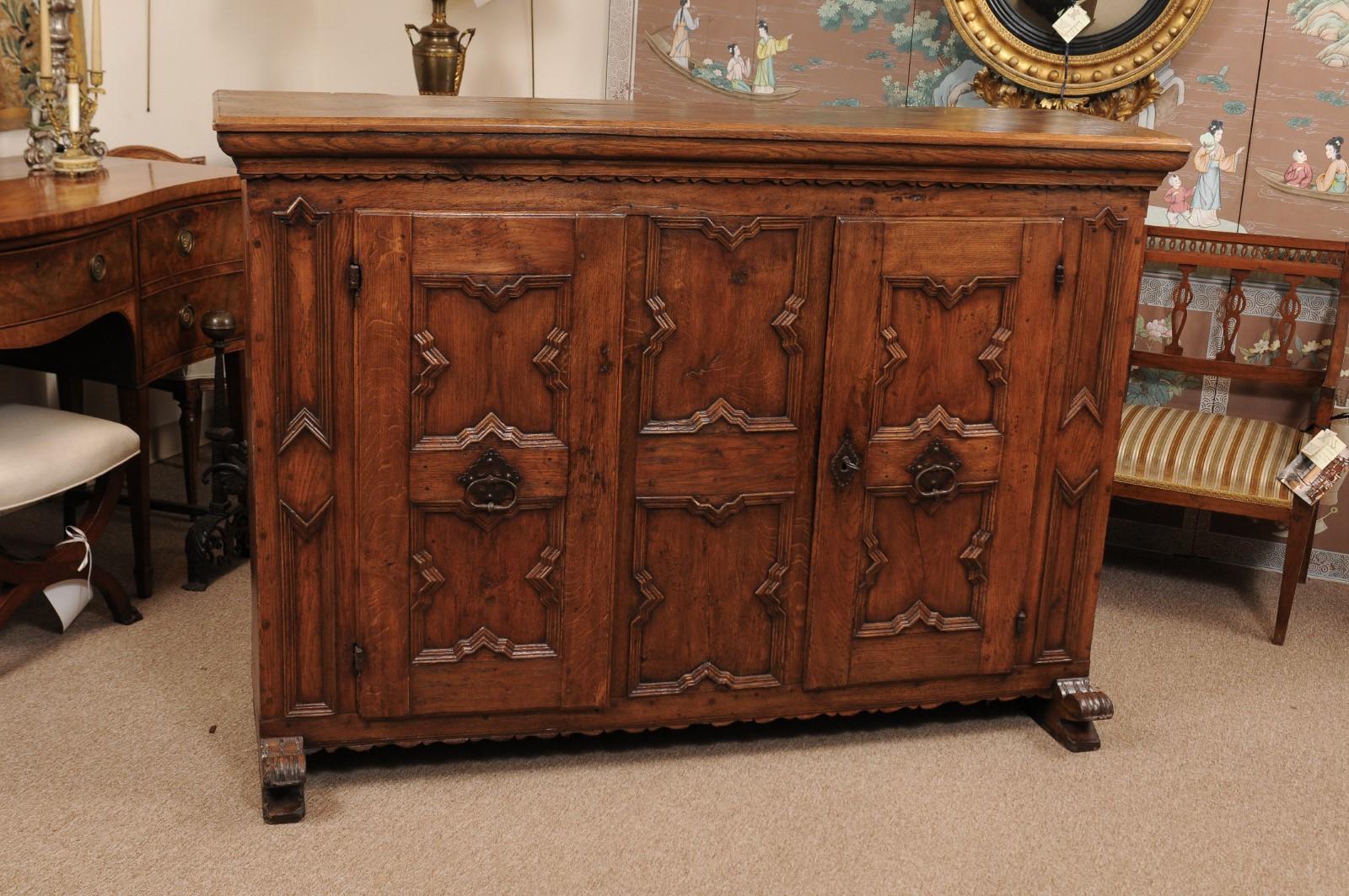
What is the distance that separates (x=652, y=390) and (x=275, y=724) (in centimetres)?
107

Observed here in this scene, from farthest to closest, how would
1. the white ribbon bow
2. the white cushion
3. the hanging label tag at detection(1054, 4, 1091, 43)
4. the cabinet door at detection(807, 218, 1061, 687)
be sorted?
the hanging label tag at detection(1054, 4, 1091, 43) → the white ribbon bow → the white cushion → the cabinet door at detection(807, 218, 1061, 687)

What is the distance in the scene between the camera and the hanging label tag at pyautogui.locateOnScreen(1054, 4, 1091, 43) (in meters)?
4.45

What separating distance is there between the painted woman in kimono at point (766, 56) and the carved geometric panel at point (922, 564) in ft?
7.66

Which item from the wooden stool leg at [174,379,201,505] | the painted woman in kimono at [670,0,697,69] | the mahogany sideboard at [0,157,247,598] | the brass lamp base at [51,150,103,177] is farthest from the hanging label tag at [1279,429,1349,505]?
the brass lamp base at [51,150,103,177]

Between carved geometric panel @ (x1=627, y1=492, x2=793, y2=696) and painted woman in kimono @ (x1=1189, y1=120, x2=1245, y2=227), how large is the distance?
2254mm

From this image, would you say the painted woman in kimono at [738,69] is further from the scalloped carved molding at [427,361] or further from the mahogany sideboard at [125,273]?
the scalloped carved molding at [427,361]

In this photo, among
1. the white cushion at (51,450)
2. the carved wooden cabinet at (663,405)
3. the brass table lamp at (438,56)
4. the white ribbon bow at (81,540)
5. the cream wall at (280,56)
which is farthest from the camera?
the brass table lamp at (438,56)

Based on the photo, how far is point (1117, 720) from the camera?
3635mm

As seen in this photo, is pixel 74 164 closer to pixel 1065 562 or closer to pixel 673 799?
pixel 673 799

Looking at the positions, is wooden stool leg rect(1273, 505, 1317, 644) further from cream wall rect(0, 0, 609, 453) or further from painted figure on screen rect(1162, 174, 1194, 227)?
cream wall rect(0, 0, 609, 453)

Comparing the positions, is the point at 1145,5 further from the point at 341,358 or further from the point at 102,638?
the point at 102,638

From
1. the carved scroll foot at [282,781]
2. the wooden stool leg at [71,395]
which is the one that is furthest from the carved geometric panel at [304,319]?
the wooden stool leg at [71,395]

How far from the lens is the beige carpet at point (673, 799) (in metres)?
2.85

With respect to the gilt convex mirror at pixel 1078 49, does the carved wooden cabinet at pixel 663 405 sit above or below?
below
